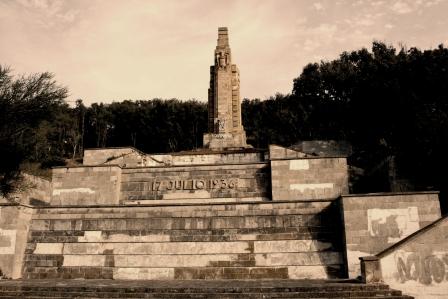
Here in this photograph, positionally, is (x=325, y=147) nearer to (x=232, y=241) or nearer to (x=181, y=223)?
(x=232, y=241)

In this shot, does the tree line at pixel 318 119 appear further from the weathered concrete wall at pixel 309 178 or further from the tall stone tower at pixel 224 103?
the tall stone tower at pixel 224 103

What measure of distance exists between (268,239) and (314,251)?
5.30 ft

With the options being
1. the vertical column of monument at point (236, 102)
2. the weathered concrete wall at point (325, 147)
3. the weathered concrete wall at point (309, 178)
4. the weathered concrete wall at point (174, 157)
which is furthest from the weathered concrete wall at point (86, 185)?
the weathered concrete wall at point (325, 147)

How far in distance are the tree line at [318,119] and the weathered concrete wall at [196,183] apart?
16.5 ft

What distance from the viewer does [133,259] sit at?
1366cm

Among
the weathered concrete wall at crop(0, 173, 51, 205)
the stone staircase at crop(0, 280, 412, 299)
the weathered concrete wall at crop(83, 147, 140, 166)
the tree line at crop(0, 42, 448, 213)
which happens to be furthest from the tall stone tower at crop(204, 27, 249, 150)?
the stone staircase at crop(0, 280, 412, 299)

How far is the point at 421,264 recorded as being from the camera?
1089 cm

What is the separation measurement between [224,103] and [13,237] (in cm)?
1952

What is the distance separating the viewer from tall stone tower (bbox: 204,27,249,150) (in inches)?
1180

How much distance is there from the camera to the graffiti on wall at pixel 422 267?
10.8 meters

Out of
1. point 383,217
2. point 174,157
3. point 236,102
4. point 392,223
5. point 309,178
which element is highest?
point 236,102

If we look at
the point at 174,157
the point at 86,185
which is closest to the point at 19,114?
the point at 86,185

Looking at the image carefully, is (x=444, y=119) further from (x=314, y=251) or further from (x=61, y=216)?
(x=61, y=216)

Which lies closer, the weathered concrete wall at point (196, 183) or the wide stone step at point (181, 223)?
the wide stone step at point (181, 223)
